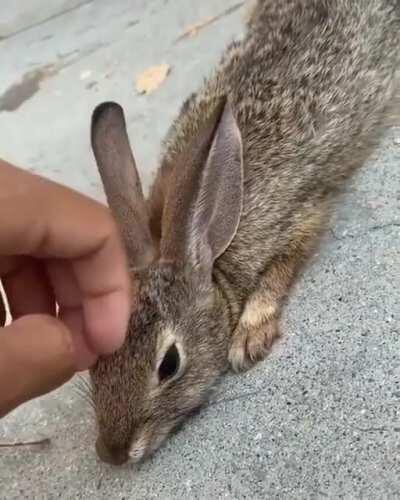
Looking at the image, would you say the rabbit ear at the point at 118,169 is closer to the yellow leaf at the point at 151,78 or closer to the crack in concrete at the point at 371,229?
the crack in concrete at the point at 371,229

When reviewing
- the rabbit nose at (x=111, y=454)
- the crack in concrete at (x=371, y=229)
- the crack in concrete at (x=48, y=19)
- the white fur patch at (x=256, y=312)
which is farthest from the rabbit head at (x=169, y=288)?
the crack in concrete at (x=48, y=19)

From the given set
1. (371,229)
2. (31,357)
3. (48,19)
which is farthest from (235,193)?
(48,19)

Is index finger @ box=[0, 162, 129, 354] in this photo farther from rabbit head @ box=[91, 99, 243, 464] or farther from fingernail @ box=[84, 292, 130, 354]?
rabbit head @ box=[91, 99, 243, 464]

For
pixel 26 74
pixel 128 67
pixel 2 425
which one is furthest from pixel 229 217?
pixel 26 74

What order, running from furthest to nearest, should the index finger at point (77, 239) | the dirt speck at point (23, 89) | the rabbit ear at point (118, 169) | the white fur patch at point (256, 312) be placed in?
the dirt speck at point (23, 89)
the white fur patch at point (256, 312)
the rabbit ear at point (118, 169)
the index finger at point (77, 239)

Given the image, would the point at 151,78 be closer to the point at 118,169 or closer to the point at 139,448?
the point at 118,169

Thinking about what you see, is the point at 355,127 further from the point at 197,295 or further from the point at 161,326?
the point at 161,326
